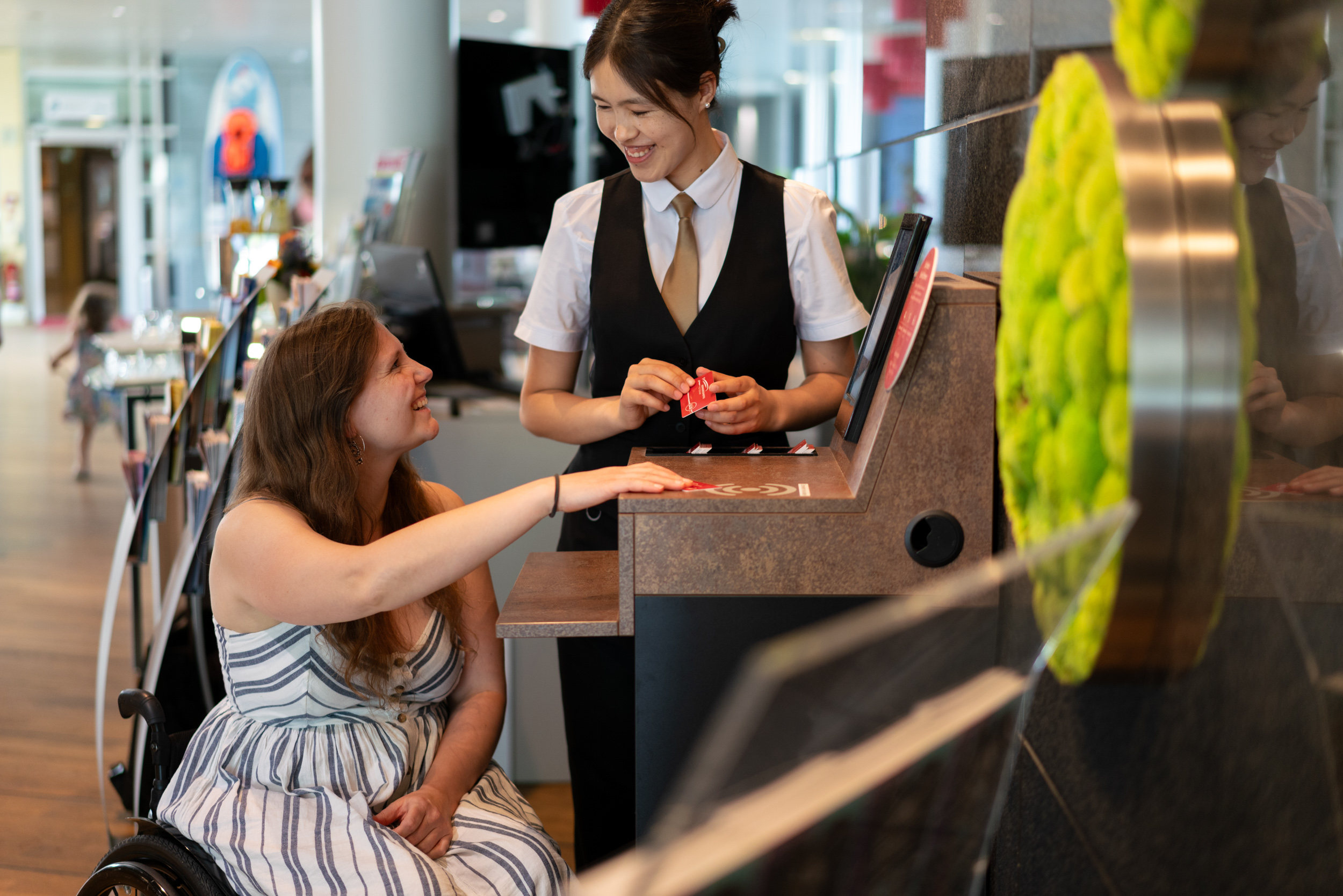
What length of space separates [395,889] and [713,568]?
570 mm

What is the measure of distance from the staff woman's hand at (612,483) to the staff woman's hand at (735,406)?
0.19 m

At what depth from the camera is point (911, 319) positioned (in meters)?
1.22

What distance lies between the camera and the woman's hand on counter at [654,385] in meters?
1.55

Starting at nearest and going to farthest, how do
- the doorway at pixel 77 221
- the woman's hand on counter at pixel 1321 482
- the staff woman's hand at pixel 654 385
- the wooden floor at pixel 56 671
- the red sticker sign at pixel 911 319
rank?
the woman's hand on counter at pixel 1321 482 < the red sticker sign at pixel 911 319 < the staff woman's hand at pixel 654 385 < the wooden floor at pixel 56 671 < the doorway at pixel 77 221

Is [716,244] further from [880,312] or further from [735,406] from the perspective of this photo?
[880,312]

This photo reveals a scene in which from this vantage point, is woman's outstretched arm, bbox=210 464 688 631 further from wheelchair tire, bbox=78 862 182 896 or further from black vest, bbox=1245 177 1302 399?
black vest, bbox=1245 177 1302 399

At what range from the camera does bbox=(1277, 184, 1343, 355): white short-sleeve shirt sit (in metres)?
0.72

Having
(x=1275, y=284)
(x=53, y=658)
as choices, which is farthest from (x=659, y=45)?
(x=53, y=658)

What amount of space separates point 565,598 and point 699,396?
312 millimetres

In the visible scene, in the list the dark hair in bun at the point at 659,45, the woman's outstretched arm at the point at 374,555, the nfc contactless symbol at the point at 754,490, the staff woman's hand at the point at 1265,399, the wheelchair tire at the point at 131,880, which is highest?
the dark hair in bun at the point at 659,45

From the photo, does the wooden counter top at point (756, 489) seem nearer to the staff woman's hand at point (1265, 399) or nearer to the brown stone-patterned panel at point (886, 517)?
the brown stone-patterned panel at point (886, 517)

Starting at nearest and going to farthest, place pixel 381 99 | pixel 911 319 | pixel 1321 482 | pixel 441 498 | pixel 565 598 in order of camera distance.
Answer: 1. pixel 1321 482
2. pixel 911 319
3. pixel 565 598
4. pixel 441 498
5. pixel 381 99

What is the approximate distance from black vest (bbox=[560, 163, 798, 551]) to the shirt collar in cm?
3

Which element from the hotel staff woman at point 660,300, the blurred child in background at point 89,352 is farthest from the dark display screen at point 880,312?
the blurred child in background at point 89,352
